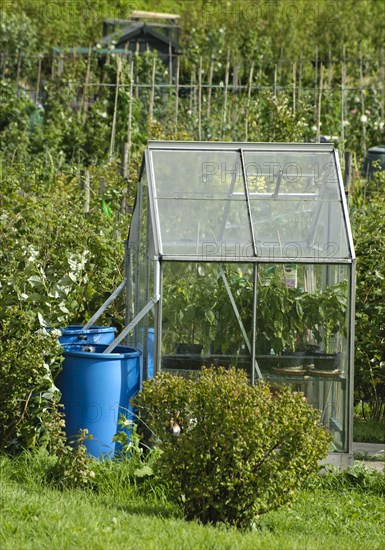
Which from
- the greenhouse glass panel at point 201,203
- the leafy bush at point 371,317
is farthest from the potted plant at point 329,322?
the leafy bush at point 371,317

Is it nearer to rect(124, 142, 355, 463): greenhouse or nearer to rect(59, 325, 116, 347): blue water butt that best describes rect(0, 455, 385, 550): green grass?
rect(124, 142, 355, 463): greenhouse

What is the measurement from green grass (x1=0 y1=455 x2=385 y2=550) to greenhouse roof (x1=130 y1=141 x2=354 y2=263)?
5.47ft

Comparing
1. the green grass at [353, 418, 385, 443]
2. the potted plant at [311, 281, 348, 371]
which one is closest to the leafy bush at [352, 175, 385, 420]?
the green grass at [353, 418, 385, 443]

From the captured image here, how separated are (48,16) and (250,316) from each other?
23.9m

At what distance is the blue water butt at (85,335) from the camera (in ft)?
22.5

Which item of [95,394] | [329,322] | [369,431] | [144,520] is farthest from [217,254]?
[369,431]

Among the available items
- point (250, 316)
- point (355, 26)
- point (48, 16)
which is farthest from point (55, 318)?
point (355, 26)

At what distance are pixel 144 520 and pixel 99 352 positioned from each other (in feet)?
6.53

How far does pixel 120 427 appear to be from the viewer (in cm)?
625

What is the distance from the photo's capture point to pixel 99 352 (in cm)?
665

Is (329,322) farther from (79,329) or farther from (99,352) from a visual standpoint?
(79,329)

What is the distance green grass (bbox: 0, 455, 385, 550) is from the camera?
14.7ft

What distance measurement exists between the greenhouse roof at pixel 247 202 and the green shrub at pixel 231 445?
4.86ft

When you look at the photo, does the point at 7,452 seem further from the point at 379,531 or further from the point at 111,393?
the point at 379,531
